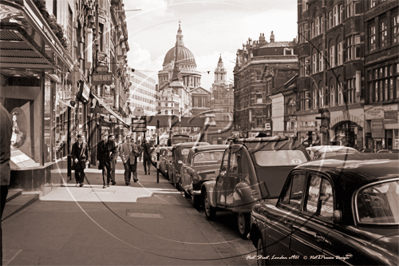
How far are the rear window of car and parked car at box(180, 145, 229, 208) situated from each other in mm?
4063

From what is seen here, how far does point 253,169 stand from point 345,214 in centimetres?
505

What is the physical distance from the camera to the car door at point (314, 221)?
14.1 feet

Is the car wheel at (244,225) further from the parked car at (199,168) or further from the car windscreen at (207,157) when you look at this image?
the car windscreen at (207,157)

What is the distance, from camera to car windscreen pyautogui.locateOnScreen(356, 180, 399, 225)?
12.7 feet

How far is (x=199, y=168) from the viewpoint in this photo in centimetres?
1435

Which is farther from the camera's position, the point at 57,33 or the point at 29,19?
the point at 57,33

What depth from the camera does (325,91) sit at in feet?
160

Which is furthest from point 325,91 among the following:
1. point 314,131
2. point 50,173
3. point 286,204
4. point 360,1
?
point 286,204

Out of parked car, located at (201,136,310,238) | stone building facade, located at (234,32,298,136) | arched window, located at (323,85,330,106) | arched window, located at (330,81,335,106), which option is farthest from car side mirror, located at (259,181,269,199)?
stone building facade, located at (234,32,298,136)

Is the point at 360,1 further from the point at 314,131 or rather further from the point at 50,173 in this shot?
the point at 50,173

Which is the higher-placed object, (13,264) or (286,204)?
(286,204)

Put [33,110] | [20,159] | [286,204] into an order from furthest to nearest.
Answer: [33,110] → [20,159] → [286,204]

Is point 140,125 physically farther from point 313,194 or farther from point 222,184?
point 313,194

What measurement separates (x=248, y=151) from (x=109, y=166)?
30.2ft
